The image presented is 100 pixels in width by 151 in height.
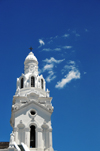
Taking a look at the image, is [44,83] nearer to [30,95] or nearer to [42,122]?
[30,95]

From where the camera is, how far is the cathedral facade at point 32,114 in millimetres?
42094

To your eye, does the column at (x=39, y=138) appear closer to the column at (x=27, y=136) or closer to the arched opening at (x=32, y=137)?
the arched opening at (x=32, y=137)

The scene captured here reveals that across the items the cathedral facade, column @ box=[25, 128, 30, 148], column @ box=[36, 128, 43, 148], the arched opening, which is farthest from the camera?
the arched opening

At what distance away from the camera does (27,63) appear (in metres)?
50.9

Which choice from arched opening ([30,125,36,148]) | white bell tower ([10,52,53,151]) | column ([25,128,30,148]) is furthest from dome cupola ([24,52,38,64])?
column ([25,128,30,148])

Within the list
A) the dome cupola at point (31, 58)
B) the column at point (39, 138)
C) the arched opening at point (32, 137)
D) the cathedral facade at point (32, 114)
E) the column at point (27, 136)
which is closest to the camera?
the column at point (27, 136)

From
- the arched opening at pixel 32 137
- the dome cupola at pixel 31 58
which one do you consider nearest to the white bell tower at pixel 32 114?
the arched opening at pixel 32 137

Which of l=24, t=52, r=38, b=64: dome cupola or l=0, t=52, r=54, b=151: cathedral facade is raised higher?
l=24, t=52, r=38, b=64: dome cupola

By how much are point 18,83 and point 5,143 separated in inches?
449

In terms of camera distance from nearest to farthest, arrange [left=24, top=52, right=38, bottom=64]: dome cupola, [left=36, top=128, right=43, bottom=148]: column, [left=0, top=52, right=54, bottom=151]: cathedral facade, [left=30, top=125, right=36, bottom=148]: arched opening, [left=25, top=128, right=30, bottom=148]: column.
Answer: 1. [left=25, top=128, right=30, bottom=148]: column
2. [left=36, top=128, right=43, bottom=148]: column
3. [left=0, top=52, right=54, bottom=151]: cathedral facade
4. [left=30, top=125, right=36, bottom=148]: arched opening
5. [left=24, top=52, right=38, bottom=64]: dome cupola

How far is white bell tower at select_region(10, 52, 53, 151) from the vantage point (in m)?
42.2

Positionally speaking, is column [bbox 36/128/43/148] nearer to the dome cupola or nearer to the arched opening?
the arched opening

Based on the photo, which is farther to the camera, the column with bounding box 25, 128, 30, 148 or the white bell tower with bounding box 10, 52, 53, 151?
the white bell tower with bounding box 10, 52, 53, 151

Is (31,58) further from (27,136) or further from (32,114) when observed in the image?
(27,136)
